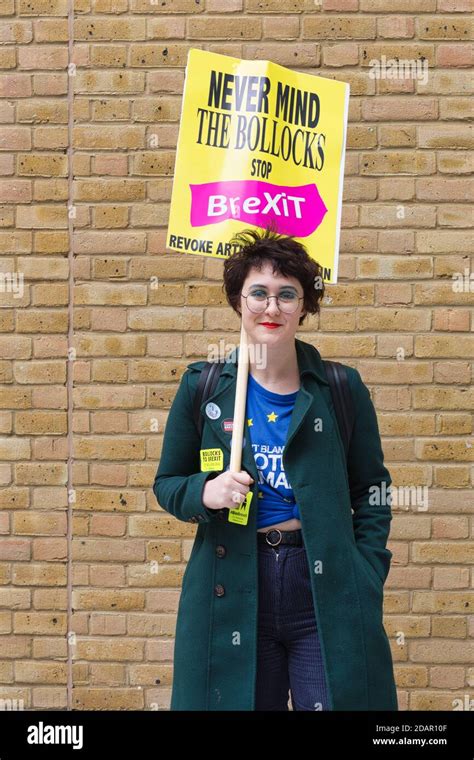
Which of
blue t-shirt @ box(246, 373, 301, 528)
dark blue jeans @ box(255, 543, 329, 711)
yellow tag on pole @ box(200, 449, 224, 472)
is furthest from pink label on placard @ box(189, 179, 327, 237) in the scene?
dark blue jeans @ box(255, 543, 329, 711)

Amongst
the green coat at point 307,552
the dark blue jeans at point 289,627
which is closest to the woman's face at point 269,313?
the green coat at point 307,552

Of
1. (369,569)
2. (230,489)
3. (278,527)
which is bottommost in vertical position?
(369,569)

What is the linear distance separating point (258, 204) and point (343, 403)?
0.65 m

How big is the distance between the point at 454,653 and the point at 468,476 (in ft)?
2.61

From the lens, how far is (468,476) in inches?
175

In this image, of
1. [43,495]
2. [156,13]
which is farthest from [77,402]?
[156,13]

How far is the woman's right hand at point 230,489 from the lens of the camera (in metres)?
2.71

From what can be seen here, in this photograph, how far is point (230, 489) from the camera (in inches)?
107

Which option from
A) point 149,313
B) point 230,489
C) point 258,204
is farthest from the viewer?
point 149,313

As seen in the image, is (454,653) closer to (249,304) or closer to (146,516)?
(146,516)

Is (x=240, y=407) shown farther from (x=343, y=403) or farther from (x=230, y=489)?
(x=343, y=403)

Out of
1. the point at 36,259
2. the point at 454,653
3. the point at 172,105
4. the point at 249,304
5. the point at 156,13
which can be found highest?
the point at 156,13

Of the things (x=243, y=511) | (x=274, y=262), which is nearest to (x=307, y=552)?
(x=243, y=511)

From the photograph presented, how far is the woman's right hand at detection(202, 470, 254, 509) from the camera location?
8.90 ft
